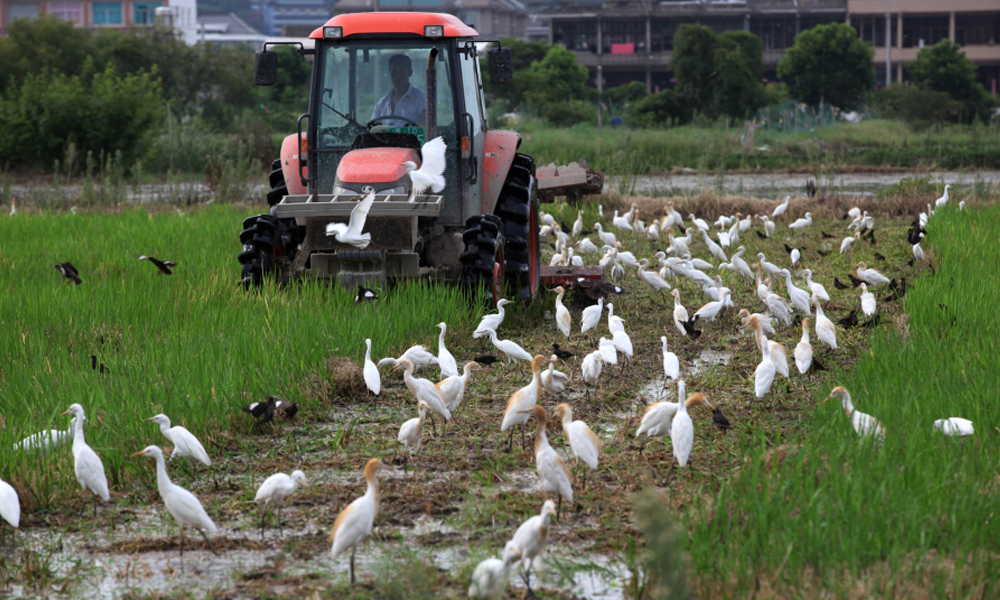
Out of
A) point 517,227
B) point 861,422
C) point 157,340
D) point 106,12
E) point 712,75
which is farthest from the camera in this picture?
point 106,12

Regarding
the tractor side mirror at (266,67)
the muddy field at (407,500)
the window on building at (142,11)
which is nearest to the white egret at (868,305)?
the muddy field at (407,500)

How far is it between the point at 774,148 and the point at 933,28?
3231cm

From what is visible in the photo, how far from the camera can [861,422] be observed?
4301 mm

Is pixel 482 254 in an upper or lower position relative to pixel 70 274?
upper

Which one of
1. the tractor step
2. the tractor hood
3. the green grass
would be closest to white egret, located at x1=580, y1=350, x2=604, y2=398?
the tractor hood

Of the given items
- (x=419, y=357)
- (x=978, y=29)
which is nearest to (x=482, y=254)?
(x=419, y=357)

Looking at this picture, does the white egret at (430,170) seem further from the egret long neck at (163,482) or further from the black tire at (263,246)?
the egret long neck at (163,482)

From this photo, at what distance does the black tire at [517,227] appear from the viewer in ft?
26.5

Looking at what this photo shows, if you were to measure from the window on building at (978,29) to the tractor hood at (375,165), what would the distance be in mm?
57096

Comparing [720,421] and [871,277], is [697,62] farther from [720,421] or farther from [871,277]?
[720,421]

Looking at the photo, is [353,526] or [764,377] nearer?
[353,526]

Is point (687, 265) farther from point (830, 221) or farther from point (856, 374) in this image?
point (830, 221)

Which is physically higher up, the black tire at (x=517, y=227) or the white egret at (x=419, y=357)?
the black tire at (x=517, y=227)

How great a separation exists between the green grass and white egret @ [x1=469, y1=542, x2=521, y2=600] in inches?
738
